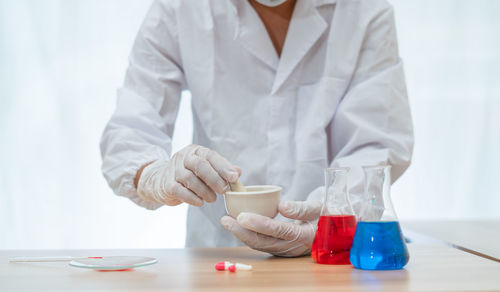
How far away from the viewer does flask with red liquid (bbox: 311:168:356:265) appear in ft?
3.14

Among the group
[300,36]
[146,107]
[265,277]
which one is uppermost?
[300,36]

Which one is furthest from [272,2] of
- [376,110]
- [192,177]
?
[192,177]

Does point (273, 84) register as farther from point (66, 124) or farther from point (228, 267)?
point (66, 124)

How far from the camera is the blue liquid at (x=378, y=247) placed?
2.90 ft

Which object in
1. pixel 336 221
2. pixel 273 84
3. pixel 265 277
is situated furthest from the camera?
pixel 273 84

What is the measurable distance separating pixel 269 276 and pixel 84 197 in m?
2.53

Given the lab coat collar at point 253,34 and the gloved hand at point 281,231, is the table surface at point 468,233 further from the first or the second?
the lab coat collar at point 253,34

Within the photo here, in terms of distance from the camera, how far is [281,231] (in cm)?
107

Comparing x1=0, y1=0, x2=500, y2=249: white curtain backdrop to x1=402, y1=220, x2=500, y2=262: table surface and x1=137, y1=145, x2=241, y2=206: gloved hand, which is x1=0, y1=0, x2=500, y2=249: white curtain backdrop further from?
x1=137, y1=145, x2=241, y2=206: gloved hand

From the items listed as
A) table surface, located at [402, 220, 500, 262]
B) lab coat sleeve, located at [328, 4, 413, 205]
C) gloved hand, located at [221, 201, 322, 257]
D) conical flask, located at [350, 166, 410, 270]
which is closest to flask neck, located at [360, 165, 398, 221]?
conical flask, located at [350, 166, 410, 270]

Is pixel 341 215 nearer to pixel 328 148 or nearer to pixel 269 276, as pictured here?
pixel 269 276

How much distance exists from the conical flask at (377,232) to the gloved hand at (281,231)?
0.18 m

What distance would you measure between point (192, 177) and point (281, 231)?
0.25 meters

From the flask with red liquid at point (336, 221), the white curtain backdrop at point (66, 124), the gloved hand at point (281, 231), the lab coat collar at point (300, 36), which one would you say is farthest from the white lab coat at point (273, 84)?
the white curtain backdrop at point (66, 124)
